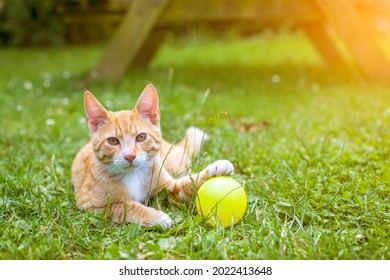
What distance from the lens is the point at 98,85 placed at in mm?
4773

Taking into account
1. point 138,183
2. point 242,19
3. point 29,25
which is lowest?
point 138,183

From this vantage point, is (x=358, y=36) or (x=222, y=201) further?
(x=358, y=36)

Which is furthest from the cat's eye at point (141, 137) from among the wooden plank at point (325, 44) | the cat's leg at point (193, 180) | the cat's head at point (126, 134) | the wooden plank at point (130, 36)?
the wooden plank at point (325, 44)

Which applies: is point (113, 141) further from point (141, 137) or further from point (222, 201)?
point (222, 201)

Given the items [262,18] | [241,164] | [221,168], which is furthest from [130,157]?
[262,18]

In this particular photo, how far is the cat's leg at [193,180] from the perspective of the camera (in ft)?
7.11

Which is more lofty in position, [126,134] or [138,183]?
[126,134]

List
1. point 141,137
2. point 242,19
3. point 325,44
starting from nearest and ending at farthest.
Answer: point 141,137, point 242,19, point 325,44

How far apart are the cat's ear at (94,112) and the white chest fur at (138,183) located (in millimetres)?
256

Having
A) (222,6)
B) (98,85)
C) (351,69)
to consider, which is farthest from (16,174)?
(351,69)

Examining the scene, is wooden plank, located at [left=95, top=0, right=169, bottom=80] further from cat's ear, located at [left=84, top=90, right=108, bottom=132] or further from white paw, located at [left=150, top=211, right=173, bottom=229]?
white paw, located at [left=150, top=211, right=173, bottom=229]

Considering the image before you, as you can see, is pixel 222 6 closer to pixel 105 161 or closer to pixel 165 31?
pixel 165 31

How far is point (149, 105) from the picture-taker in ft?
7.26

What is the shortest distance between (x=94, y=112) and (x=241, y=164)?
0.91 metres
